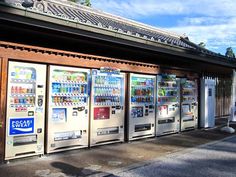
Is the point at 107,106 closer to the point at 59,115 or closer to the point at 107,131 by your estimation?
the point at 107,131

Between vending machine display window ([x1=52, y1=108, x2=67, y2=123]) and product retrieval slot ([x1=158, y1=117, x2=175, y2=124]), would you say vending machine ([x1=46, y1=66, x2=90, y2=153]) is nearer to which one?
vending machine display window ([x1=52, y1=108, x2=67, y2=123])

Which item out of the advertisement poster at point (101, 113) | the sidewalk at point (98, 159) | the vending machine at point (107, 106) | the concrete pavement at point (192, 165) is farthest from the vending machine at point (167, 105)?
the advertisement poster at point (101, 113)

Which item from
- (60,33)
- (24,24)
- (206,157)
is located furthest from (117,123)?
(24,24)

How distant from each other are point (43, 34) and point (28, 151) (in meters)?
2.68

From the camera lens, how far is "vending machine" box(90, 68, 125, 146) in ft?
30.0

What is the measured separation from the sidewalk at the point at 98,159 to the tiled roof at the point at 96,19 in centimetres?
309

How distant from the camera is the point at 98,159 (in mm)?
7855

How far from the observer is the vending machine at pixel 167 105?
11615 mm

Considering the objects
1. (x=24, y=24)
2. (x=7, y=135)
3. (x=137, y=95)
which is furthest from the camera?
(x=137, y=95)

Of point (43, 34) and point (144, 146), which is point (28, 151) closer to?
point (43, 34)

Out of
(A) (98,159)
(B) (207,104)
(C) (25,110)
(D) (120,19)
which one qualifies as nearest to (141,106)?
(A) (98,159)

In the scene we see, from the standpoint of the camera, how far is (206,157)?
848cm

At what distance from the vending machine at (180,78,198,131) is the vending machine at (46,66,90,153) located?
17.2 feet

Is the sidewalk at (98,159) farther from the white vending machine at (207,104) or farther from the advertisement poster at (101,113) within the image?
the white vending machine at (207,104)
